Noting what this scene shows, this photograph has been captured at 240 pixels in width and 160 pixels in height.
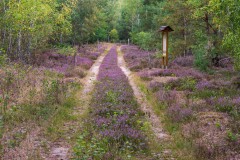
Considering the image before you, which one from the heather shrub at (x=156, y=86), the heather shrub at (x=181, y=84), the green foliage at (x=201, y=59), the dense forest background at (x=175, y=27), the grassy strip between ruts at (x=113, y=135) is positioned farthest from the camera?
the green foliage at (x=201, y=59)

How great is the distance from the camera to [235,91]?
44.1ft

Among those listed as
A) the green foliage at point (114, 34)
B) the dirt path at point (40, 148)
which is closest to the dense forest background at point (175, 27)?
the dirt path at point (40, 148)

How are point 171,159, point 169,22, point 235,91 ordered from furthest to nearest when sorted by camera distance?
point 169,22, point 235,91, point 171,159

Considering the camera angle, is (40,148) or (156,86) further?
(156,86)

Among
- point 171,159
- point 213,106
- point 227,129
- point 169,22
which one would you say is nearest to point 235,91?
point 213,106

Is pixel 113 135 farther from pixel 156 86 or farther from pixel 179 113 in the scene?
pixel 156 86

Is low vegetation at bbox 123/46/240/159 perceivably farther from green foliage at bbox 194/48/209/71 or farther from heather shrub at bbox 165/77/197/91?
green foliage at bbox 194/48/209/71

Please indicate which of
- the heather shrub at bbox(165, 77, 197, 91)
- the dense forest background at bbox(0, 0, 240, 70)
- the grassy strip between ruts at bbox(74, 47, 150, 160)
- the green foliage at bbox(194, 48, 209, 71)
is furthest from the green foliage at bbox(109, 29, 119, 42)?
the grassy strip between ruts at bbox(74, 47, 150, 160)

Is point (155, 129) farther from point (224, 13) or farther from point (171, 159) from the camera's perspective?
point (224, 13)

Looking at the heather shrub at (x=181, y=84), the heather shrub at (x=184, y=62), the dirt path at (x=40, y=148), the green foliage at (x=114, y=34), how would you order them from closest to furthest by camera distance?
the dirt path at (x=40, y=148), the heather shrub at (x=181, y=84), the heather shrub at (x=184, y=62), the green foliage at (x=114, y=34)

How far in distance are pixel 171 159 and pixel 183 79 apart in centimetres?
1003

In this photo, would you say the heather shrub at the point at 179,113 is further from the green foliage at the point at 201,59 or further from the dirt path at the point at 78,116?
the green foliage at the point at 201,59

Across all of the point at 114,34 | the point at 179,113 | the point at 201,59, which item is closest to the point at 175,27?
the point at 201,59

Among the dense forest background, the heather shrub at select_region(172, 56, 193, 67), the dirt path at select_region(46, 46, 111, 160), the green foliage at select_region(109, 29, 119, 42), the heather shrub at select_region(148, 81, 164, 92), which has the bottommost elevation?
the dirt path at select_region(46, 46, 111, 160)
